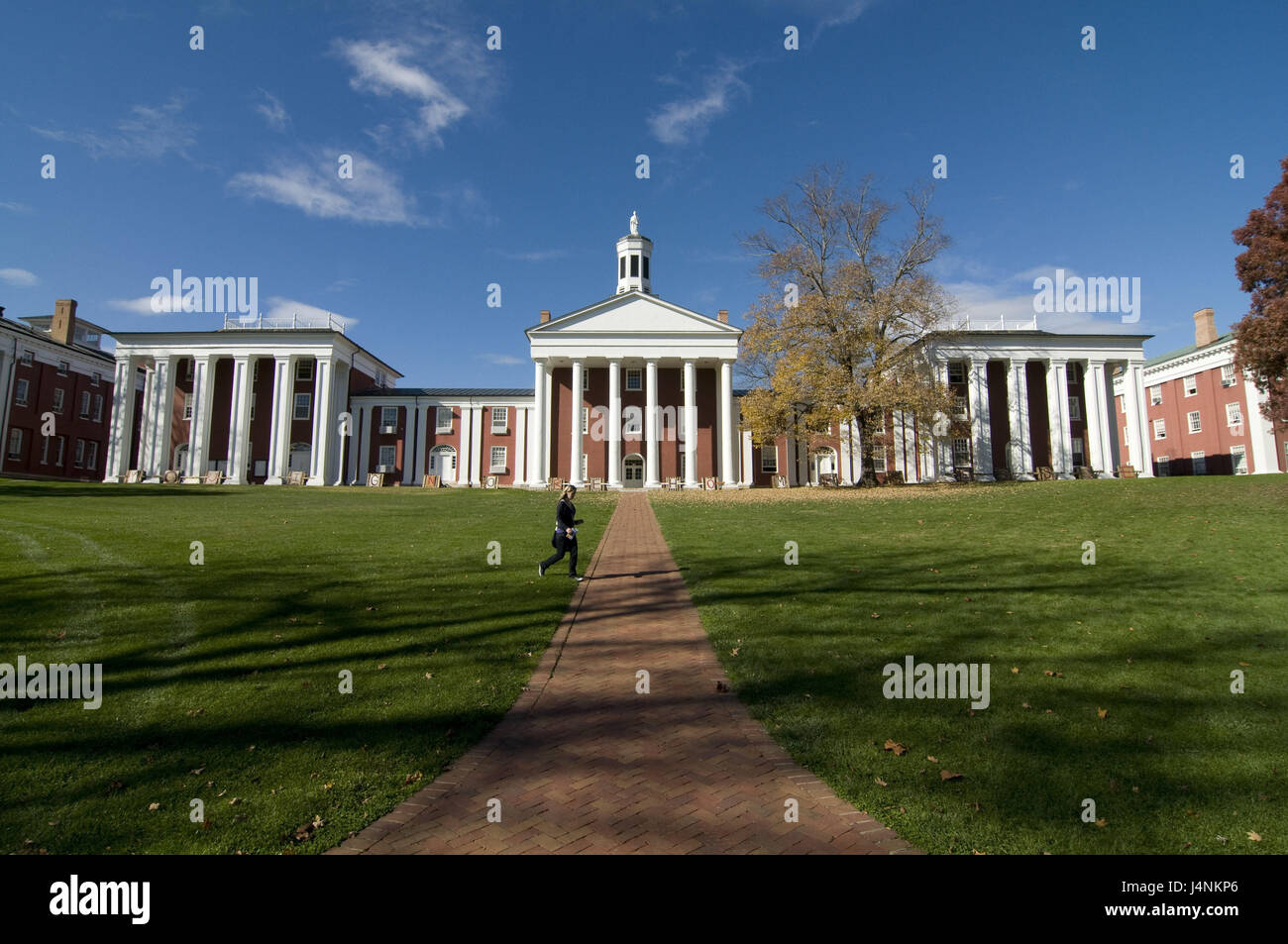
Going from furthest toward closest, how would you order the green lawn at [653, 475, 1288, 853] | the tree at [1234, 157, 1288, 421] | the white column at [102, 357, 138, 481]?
the white column at [102, 357, 138, 481] < the tree at [1234, 157, 1288, 421] < the green lawn at [653, 475, 1288, 853]

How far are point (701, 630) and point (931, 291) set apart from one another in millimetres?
31884

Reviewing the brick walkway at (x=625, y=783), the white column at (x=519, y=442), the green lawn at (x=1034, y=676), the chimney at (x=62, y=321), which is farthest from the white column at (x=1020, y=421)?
the chimney at (x=62, y=321)

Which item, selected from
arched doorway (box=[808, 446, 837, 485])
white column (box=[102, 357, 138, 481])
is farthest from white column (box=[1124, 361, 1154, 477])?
white column (box=[102, 357, 138, 481])

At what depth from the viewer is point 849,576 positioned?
11781 millimetres

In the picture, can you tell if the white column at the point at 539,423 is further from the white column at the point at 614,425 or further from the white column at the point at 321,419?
the white column at the point at 321,419

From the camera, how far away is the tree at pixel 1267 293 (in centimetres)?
2522

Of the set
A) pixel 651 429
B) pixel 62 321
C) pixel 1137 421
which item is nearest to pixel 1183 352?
pixel 1137 421

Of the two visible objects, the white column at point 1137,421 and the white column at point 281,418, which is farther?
the white column at point 281,418

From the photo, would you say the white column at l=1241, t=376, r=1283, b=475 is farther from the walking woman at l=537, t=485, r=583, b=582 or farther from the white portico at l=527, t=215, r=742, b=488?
the walking woman at l=537, t=485, r=583, b=582

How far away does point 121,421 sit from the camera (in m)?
46.8

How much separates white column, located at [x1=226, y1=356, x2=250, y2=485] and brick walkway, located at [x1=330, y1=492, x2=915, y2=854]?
156 feet

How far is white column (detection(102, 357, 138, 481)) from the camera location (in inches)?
1810

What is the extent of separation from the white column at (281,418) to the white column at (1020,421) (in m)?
49.5

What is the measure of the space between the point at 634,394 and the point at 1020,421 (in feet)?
86.1
